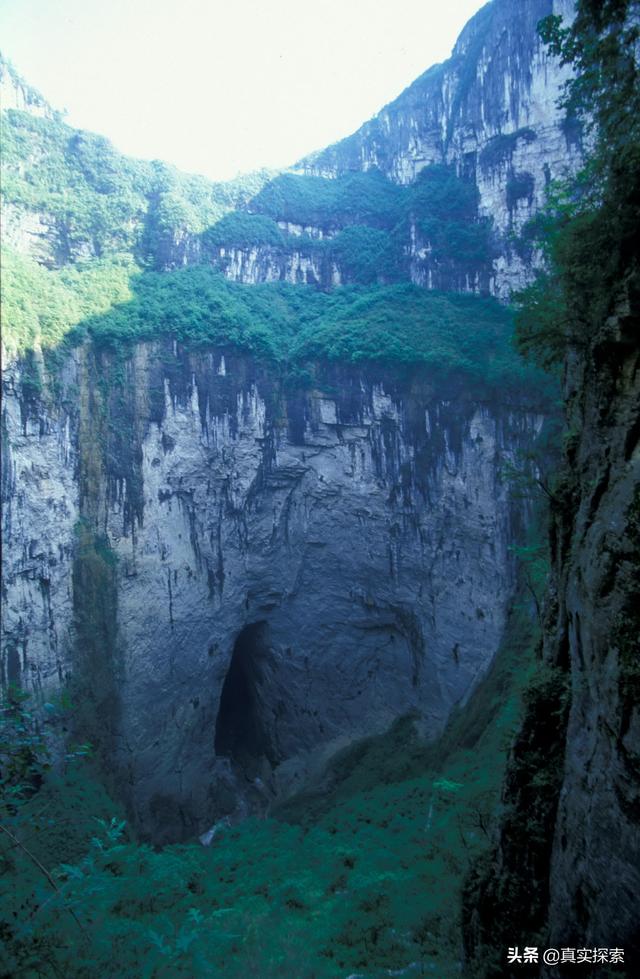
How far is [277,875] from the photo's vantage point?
12.0 metres

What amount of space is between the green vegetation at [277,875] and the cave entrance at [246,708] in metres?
4.92

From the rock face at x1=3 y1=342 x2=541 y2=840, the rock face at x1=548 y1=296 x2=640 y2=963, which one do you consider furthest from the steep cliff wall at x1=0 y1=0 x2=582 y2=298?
the rock face at x1=548 y1=296 x2=640 y2=963

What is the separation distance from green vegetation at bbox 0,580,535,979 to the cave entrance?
4924mm

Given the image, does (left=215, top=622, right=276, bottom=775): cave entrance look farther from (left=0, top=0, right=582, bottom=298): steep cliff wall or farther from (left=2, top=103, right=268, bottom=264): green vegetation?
(left=2, top=103, right=268, bottom=264): green vegetation

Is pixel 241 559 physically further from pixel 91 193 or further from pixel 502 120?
pixel 502 120

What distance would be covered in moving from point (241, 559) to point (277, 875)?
1223cm

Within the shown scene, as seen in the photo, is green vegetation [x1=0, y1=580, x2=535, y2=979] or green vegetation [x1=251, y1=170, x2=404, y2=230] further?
green vegetation [x1=251, y1=170, x2=404, y2=230]

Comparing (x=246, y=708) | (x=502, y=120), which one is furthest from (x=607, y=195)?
(x=502, y=120)

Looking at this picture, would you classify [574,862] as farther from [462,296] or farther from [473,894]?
[462,296]

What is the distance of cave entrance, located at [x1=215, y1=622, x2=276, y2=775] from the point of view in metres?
23.8

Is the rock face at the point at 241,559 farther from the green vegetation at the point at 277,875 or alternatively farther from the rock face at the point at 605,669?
the rock face at the point at 605,669

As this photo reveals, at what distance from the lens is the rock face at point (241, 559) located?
19016 millimetres

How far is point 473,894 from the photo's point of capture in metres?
5.79

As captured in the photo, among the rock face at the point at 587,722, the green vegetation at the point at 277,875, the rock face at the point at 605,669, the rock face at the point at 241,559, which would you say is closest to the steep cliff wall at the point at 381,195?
the rock face at the point at 241,559
